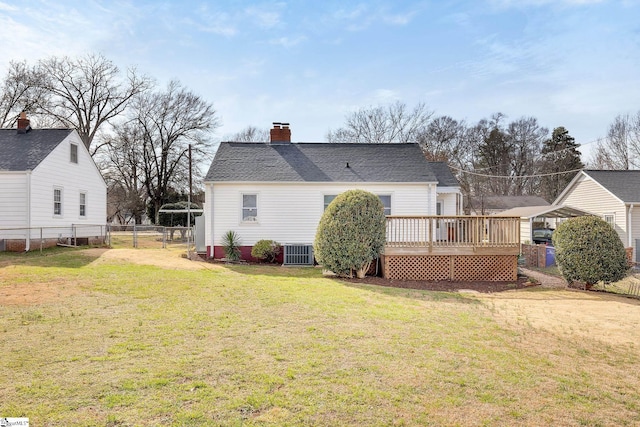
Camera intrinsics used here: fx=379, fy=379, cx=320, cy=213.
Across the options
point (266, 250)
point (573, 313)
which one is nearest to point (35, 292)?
point (266, 250)

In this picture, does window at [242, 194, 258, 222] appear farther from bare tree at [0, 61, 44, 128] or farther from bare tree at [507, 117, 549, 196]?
bare tree at [507, 117, 549, 196]

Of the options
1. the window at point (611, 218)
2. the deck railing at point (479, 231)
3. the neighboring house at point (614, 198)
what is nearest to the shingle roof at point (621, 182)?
the neighboring house at point (614, 198)

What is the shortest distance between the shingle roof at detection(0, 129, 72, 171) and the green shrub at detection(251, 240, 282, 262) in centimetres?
1027

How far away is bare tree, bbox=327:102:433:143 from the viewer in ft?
122

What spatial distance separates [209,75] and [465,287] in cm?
1438

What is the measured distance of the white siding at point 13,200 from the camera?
51.9ft

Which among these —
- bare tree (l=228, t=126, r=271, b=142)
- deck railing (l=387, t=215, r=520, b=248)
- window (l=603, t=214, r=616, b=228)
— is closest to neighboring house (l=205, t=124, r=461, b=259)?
deck railing (l=387, t=215, r=520, b=248)

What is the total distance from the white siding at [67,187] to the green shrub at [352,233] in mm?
13348

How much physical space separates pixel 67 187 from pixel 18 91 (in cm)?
1957

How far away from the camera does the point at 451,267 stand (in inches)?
451

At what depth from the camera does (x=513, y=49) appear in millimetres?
16328

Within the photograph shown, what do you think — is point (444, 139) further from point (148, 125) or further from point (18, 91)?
point (18, 91)

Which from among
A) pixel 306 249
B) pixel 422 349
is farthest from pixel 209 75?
pixel 422 349

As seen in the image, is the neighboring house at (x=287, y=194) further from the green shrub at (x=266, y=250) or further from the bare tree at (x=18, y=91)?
the bare tree at (x=18, y=91)
